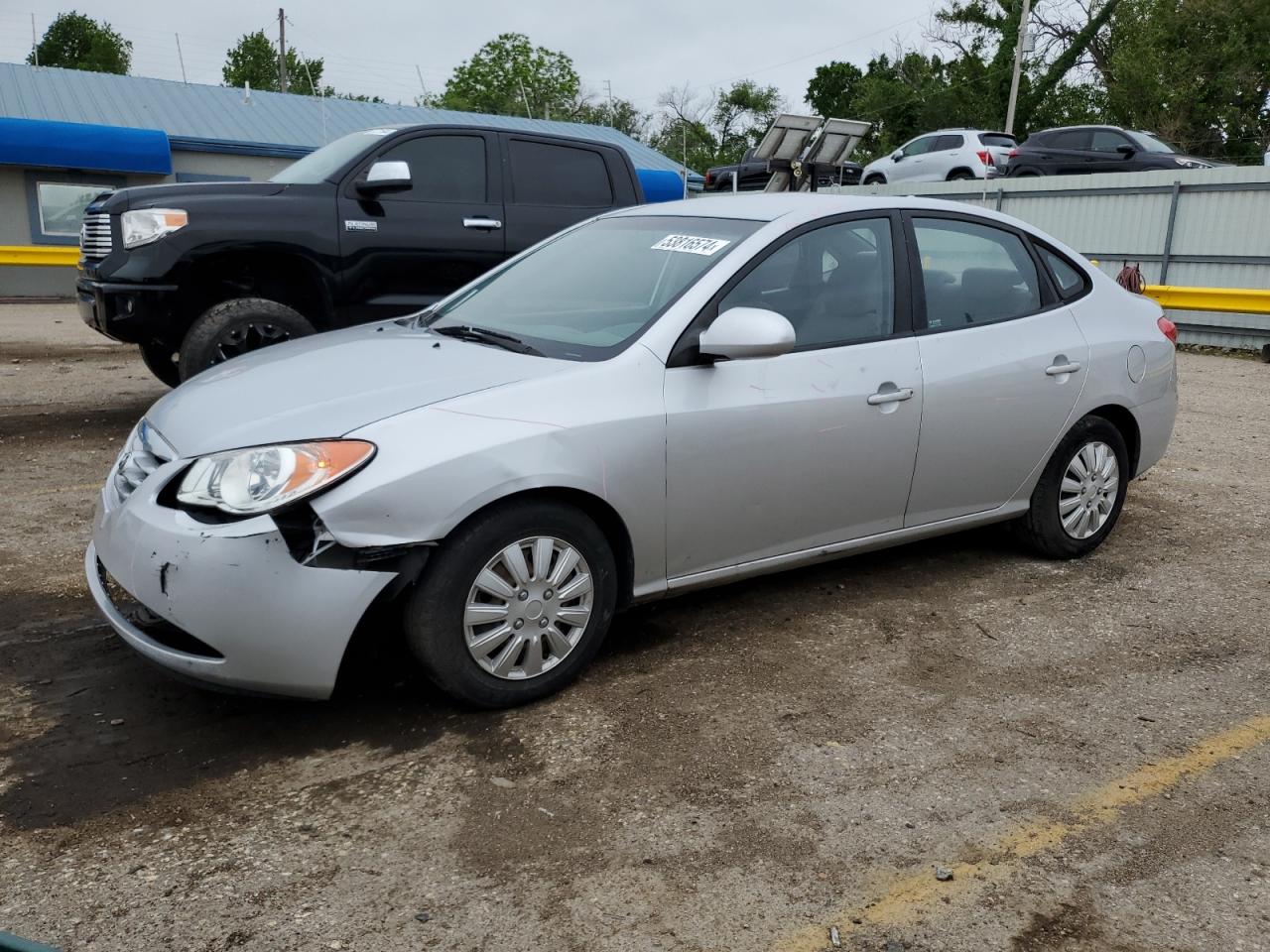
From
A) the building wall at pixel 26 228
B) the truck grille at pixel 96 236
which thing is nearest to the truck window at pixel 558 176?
the truck grille at pixel 96 236

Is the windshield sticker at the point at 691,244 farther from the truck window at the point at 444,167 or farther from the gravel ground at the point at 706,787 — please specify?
the truck window at the point at 444,167

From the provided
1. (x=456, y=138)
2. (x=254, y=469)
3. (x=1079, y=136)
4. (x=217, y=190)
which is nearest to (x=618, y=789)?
(x=254, y=469)

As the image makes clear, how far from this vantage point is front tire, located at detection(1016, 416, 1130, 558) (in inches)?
190

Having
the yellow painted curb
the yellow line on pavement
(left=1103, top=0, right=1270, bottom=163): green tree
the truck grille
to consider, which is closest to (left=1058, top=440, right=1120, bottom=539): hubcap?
the yellow line on pavement

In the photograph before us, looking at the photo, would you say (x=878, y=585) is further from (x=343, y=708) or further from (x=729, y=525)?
(x=343, y=708)

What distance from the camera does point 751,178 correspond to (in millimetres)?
28250

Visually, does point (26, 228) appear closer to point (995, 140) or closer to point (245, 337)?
point (245, 337)

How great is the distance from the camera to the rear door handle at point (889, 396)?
4.06 m

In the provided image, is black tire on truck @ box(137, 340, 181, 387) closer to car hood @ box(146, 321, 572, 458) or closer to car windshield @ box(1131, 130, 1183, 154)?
car hood @ box(146, 321, 572, 458)

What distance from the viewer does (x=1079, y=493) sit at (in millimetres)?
4934

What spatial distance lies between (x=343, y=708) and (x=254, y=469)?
0.85 meters

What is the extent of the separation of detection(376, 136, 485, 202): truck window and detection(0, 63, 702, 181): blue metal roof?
14574 mm

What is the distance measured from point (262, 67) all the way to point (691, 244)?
8105 centimetres

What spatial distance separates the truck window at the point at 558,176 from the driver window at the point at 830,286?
3.97 metres
